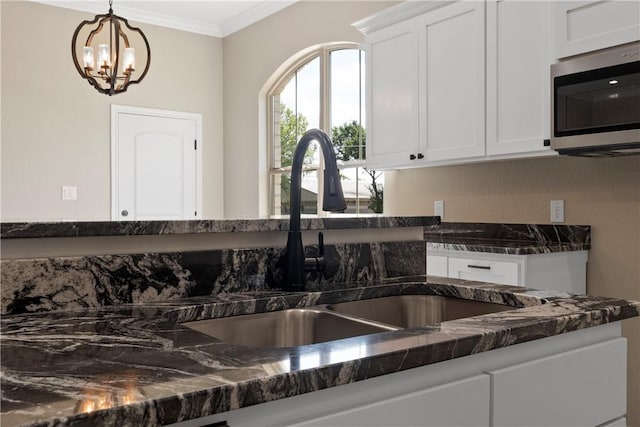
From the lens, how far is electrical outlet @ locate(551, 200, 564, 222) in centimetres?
310

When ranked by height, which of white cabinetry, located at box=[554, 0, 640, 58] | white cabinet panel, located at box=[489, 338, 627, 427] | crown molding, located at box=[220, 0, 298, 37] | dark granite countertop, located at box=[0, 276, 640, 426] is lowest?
white cabinet panel, located at box=[489, 338, 627, 427]

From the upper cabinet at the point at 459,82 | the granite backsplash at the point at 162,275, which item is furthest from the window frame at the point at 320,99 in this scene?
the granite backsplash at the point at 162,275

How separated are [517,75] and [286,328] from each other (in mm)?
2124

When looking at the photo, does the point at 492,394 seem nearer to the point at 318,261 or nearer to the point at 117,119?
the point at 318,261

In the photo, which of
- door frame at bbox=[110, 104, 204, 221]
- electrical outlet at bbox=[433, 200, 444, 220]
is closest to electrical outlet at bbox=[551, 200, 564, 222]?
electrical outlet at bbox=[433, 200, 444, 220]

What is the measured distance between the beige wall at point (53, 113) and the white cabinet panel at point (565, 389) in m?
4.85

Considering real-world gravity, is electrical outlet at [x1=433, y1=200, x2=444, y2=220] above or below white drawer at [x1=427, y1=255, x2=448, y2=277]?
above

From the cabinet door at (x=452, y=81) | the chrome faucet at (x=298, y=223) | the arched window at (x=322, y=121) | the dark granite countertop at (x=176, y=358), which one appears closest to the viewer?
the dark granite countertop at (x=176, y=358)

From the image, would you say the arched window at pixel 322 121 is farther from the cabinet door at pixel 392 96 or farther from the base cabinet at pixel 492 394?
the base cabinet at pixel 492 394

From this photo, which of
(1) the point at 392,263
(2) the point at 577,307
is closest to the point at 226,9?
(1) the point at 392,263

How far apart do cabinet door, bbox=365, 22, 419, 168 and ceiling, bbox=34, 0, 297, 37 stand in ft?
5.44

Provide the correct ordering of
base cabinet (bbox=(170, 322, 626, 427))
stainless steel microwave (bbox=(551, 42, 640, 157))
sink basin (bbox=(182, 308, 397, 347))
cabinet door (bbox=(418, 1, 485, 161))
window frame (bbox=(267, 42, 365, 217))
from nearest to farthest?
base cabinet (bbox=(170, 322, 626, 427)), sink basin (bbox=(182, 308, 397, 347)), stainless steel microwave (bbox=(551, 42, 640, 157)), cabinet door (bbox=(418, 1, 485, 161)), window frame (bbox=(267, 42, 365, 217))

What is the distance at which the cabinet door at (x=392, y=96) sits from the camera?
3512mm

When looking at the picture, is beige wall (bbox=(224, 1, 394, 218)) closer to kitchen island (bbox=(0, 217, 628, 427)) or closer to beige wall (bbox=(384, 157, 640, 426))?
beige wall (bbox=(384, 157, 640, 426))
